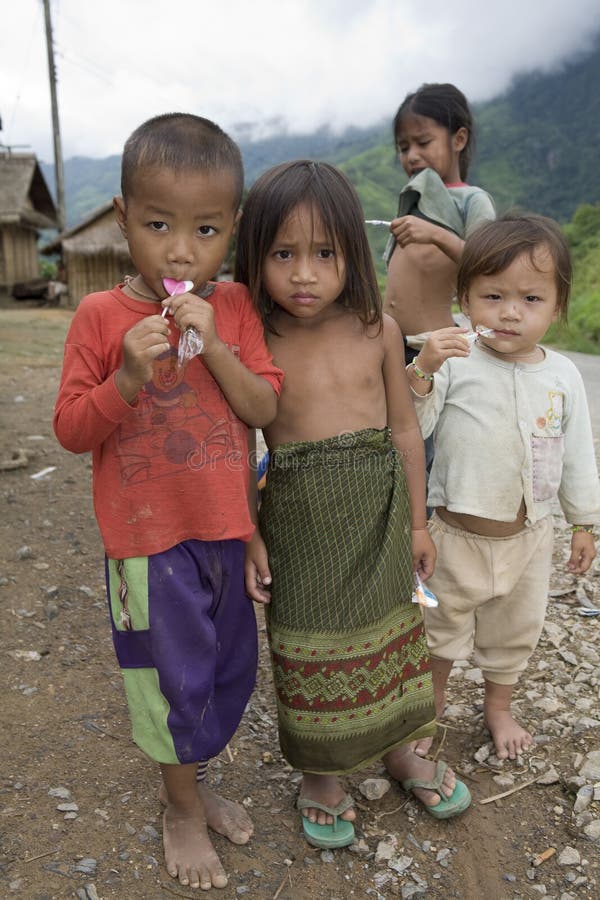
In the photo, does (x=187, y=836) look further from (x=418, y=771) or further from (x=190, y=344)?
(x=190, y=344)

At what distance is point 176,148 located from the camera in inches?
58.5

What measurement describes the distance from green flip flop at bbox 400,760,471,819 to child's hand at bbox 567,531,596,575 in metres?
0.70

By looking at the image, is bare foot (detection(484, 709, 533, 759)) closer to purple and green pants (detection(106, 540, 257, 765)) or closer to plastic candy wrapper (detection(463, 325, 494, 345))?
purple and green pants (detection(106, 540, 257, 765))

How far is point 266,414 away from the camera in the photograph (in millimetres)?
1683

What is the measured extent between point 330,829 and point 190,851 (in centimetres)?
38

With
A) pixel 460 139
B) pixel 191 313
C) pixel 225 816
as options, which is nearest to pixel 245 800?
pixel 225 816

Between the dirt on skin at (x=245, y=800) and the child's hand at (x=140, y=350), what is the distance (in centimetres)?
120

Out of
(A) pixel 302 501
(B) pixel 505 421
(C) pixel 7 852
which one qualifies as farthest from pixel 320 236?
(C) pixel 7 852

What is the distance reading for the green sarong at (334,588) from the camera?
70.8 inches

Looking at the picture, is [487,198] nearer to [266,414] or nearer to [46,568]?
[266,414]

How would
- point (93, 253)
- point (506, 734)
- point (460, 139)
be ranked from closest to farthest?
1. point (506, 734)
2. point (460, 139)
3. point (93, 253)

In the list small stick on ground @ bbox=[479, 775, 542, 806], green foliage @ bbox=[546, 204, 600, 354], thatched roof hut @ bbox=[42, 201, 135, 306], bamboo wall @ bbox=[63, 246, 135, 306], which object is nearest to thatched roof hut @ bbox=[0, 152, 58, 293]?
thatched roof hut @ bbox=[42, 201, 135, 306]

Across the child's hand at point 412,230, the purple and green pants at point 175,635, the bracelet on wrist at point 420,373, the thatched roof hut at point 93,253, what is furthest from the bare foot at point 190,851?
the thatched roof hut at point 93,253

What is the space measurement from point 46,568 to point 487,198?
8.09ft
